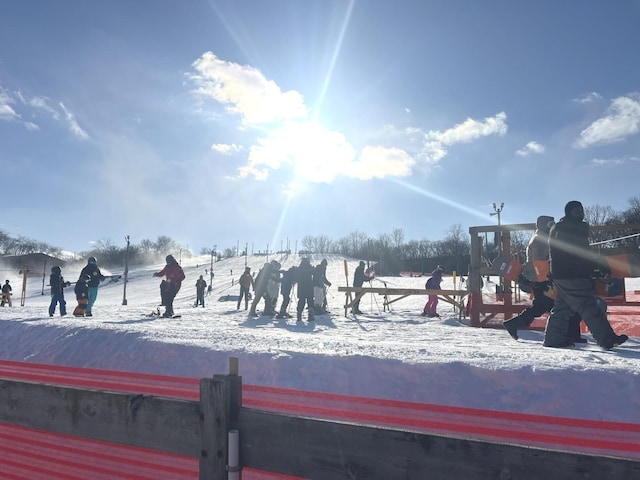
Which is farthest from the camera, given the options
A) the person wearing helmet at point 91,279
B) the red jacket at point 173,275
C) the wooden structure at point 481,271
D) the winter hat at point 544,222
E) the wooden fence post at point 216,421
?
the red jacket at point 173,275

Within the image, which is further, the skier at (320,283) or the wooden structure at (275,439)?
the skier at (320,283)

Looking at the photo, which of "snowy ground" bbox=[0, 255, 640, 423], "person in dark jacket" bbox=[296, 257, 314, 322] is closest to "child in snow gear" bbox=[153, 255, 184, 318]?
"person in dark jacket" bbox=[296, 257, 314, 322]

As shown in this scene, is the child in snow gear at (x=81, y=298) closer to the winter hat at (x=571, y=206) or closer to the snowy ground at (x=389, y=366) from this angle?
the snowy ground at (x=389, y=366)

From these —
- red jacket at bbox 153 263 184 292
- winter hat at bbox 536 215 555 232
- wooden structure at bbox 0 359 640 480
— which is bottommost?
wooden structure at bbox 0 359 640 480

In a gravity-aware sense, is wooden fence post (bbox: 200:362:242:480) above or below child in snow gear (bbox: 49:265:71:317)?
below

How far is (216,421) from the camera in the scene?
262cm

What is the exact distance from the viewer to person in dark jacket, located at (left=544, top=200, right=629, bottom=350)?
4820 millimetres

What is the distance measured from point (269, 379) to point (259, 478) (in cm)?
97

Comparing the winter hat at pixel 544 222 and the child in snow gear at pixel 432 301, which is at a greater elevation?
the winter hat at pixel 544 222

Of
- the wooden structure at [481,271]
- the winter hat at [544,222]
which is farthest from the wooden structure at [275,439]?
the wooden structure at [481,271]

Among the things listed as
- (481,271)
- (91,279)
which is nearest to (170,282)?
(91,279)

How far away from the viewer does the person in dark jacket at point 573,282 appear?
190 inches

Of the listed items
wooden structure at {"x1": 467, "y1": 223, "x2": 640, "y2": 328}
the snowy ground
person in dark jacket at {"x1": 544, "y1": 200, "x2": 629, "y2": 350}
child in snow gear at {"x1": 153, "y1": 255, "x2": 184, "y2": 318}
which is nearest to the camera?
the snowy ground

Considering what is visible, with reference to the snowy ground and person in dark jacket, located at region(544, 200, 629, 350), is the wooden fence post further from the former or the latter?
person in dark jacket, located at region(544, 200, 629, 350)
